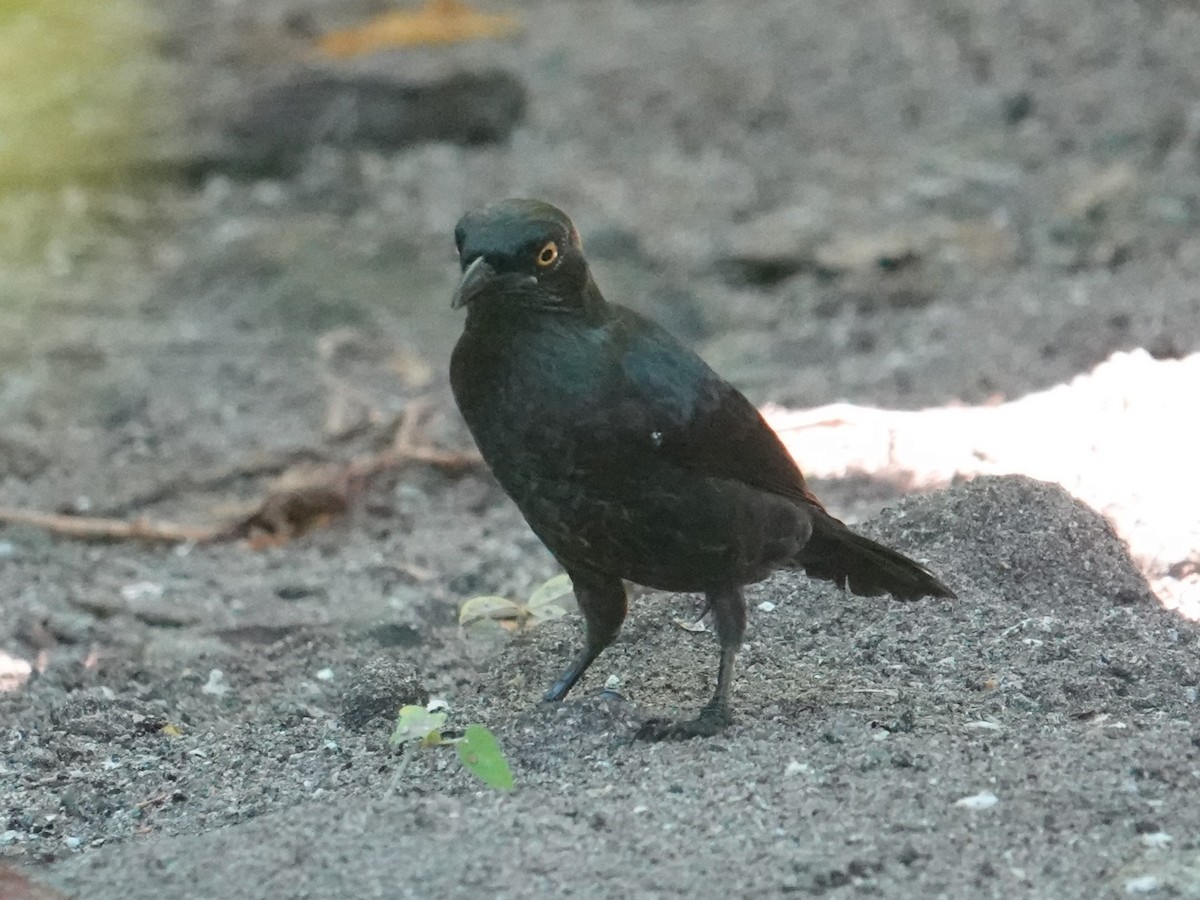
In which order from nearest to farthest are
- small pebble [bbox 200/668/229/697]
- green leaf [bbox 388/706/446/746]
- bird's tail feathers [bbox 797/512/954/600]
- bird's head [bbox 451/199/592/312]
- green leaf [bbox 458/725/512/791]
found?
green leaf [bbox 458/725/512/791]
green leaf [bbox 388/706/446/746]
bird's head [bbox 451/199/592/312]
bird's tail feathers [bbox 797/512/954/600]
small pebble [bbox 200/668/229/697]

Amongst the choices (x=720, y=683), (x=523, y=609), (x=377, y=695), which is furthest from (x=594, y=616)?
(x=523, y=609)

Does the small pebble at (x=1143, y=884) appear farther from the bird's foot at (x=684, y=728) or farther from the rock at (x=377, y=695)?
the rock at (x=377, y=695)

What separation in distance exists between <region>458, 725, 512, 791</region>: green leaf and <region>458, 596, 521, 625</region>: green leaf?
1691 millimetres

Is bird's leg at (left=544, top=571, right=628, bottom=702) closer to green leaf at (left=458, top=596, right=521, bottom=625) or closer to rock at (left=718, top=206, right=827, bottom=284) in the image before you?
green leaf at (left=458, top=596, right=521, bottom=625)

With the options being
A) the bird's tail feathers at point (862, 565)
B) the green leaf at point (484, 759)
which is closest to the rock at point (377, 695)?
the green leaf at point (484, 759)

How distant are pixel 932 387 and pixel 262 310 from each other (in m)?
3.85

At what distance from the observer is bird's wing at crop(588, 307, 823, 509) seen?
4.00 m

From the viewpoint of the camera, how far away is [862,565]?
4.58m

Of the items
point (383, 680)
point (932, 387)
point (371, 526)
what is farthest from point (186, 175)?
point (383, 680)

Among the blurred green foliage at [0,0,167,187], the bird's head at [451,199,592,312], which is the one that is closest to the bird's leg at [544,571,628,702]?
the bird's head at [451,199,592,312]

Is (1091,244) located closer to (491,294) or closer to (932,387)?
(932,387)

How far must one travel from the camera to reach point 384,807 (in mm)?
3430

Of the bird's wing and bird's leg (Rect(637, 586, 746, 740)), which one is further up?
the bird's wing

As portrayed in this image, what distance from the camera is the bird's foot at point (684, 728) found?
13.1 ft
